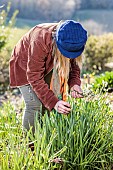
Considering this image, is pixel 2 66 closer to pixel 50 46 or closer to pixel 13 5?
pixel 50 46

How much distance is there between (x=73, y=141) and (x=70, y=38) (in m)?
0.68

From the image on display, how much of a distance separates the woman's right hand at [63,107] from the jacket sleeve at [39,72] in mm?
36

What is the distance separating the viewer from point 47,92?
2.74 metres

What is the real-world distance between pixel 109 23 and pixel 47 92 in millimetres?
16645

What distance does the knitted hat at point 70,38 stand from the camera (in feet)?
8.33

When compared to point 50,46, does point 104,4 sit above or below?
above

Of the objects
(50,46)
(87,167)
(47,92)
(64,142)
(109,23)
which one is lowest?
(87,167)

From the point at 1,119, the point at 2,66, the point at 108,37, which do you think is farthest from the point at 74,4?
the point at 1,119

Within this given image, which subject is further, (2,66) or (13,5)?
A: (13,5)

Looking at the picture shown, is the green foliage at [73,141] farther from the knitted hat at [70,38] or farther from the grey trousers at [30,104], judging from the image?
the knitted hat at [70,38]

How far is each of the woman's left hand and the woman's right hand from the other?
263mm

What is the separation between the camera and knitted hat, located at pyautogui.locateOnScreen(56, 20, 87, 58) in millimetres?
2539

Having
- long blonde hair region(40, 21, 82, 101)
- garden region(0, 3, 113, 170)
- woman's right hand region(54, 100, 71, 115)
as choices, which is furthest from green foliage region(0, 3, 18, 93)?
woman's right hand region(54, 100, 71, 115)

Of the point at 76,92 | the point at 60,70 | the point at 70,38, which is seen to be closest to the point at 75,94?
the point at 76,92
